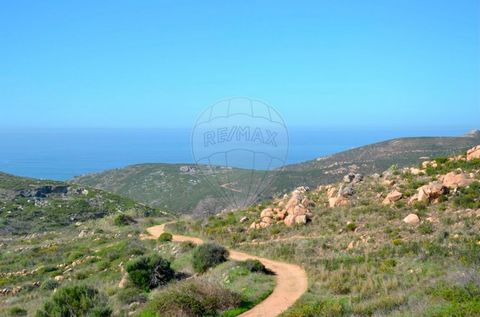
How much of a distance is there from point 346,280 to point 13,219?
35.4 metres

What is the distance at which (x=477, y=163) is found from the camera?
22.6 metres

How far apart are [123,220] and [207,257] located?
18.5m

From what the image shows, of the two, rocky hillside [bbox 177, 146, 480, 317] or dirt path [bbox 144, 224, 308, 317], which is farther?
dirt path [bbox 144, 224, 308, 317]

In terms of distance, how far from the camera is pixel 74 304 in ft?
39.8

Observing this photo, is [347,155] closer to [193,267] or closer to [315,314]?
[193,267]

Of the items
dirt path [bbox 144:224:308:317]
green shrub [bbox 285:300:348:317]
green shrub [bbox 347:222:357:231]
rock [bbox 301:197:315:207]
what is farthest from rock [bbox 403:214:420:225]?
green shrub [bbox 285:300:348:317]

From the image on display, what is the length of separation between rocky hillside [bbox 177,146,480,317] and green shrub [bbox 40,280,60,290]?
26.0 ft

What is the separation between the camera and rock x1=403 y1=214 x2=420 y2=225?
18172 millimetres

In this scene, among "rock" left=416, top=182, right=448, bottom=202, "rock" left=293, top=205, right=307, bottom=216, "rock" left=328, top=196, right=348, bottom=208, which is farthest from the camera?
"rock" left=328, top=196, right=348, bottom=208

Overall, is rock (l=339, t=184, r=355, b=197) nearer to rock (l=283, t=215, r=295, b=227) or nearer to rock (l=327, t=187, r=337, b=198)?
rock (l=327, t=187, r=337, b=198)

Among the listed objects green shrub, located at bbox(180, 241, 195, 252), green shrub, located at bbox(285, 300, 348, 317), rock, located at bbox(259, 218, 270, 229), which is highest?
green shrub, located at bbox(285, 300, 348, 317)

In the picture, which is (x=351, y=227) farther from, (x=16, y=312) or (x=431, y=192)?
(x=16, y=312)

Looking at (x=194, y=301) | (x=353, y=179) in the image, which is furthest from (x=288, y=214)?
(x=194, y=301)

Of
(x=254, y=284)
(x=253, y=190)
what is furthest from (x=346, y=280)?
(x=253, y=190)
